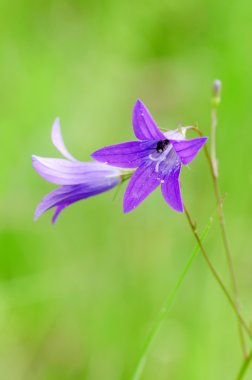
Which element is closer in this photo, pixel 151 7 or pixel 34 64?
pixel 34 64

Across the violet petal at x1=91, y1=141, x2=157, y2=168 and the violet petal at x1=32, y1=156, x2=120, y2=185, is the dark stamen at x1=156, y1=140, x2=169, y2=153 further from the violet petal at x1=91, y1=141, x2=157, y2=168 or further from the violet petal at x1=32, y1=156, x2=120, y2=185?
the violet petal at x1=32, y1=156, x2=120, y2=185

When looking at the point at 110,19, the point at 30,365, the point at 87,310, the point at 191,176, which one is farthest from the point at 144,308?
the point at 110,19

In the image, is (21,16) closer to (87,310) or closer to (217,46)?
(217,46)

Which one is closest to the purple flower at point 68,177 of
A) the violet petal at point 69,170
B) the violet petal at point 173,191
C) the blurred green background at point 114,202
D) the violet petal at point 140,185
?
the violet petal at point 69,170

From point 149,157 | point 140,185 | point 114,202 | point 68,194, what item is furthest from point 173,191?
point 114,202

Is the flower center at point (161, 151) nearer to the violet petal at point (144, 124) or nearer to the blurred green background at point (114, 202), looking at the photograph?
the violet petal at point (144, 124)

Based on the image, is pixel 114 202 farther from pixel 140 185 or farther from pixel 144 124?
pixel 144 124
